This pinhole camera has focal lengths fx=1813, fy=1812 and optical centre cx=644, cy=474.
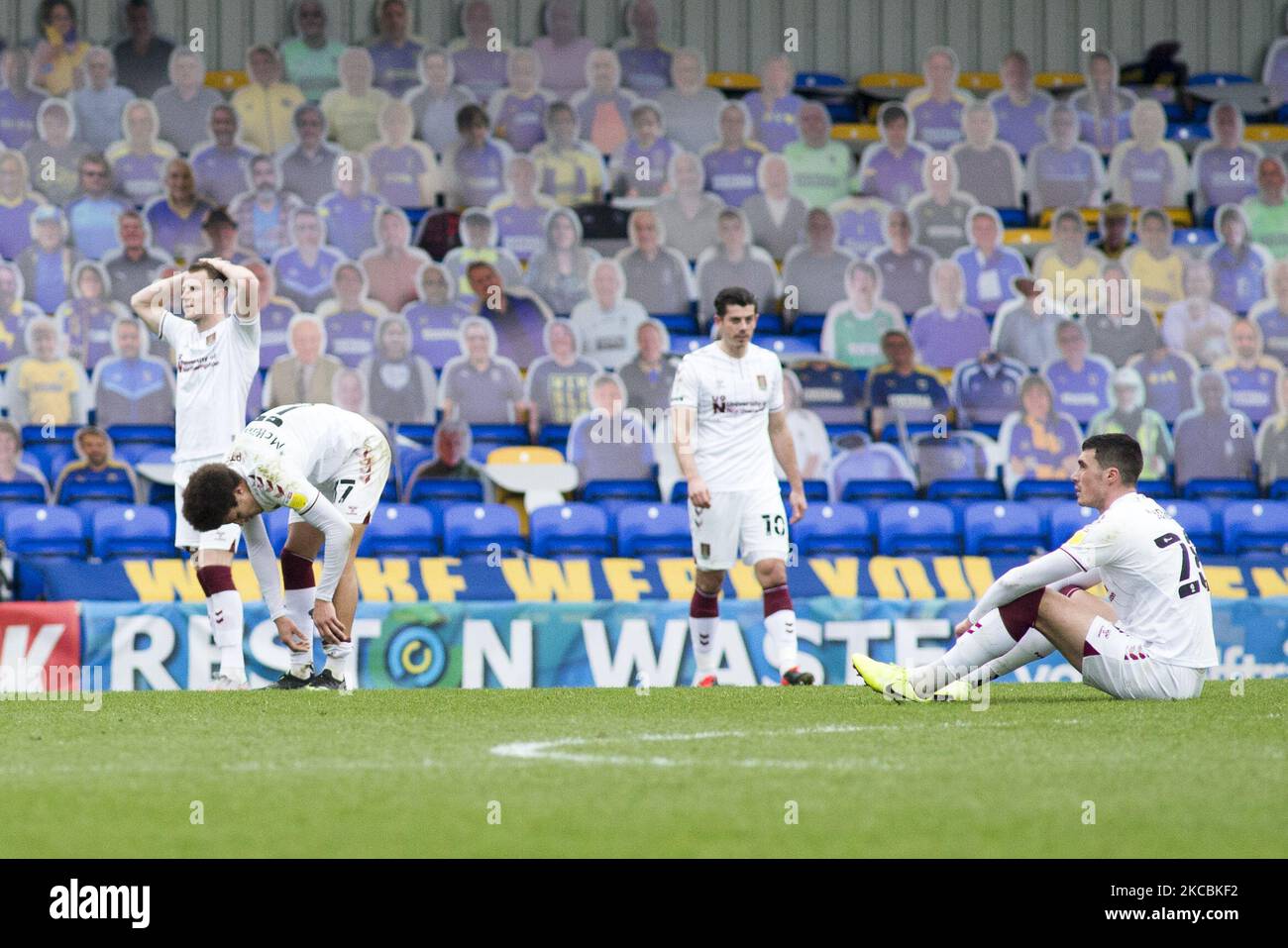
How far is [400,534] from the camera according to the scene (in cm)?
1273

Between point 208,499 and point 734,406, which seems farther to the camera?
point 734,406

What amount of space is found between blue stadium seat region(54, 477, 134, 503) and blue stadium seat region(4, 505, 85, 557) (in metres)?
0.66

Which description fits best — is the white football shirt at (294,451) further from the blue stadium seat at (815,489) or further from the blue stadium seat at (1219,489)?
the blue stadium seat at (1219,489)

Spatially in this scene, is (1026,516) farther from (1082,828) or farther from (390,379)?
(1082,828)

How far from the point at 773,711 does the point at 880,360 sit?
8671 millimetres

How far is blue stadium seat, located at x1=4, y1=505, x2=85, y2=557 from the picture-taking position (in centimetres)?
1228

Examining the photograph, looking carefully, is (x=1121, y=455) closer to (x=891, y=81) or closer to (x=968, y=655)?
(x=968, y=655)

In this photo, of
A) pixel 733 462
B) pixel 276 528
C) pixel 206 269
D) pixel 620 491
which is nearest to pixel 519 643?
pixel 276 528

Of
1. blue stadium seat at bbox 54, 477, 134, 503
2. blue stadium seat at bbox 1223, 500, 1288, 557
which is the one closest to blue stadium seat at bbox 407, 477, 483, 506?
blue stadium seat at bbox 54, 477, 134, 503

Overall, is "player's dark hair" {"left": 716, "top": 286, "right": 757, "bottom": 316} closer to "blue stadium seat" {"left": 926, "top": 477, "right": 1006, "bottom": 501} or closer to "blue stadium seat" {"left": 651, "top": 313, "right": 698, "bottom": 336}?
"blue stadium seat" {"left": 926, "top": 477, "right": 1006, "bottom": 501}

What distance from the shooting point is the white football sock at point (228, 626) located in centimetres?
873

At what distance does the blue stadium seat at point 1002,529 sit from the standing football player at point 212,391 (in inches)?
246

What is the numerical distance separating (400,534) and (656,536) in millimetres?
1817

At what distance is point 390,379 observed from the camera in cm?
1439
